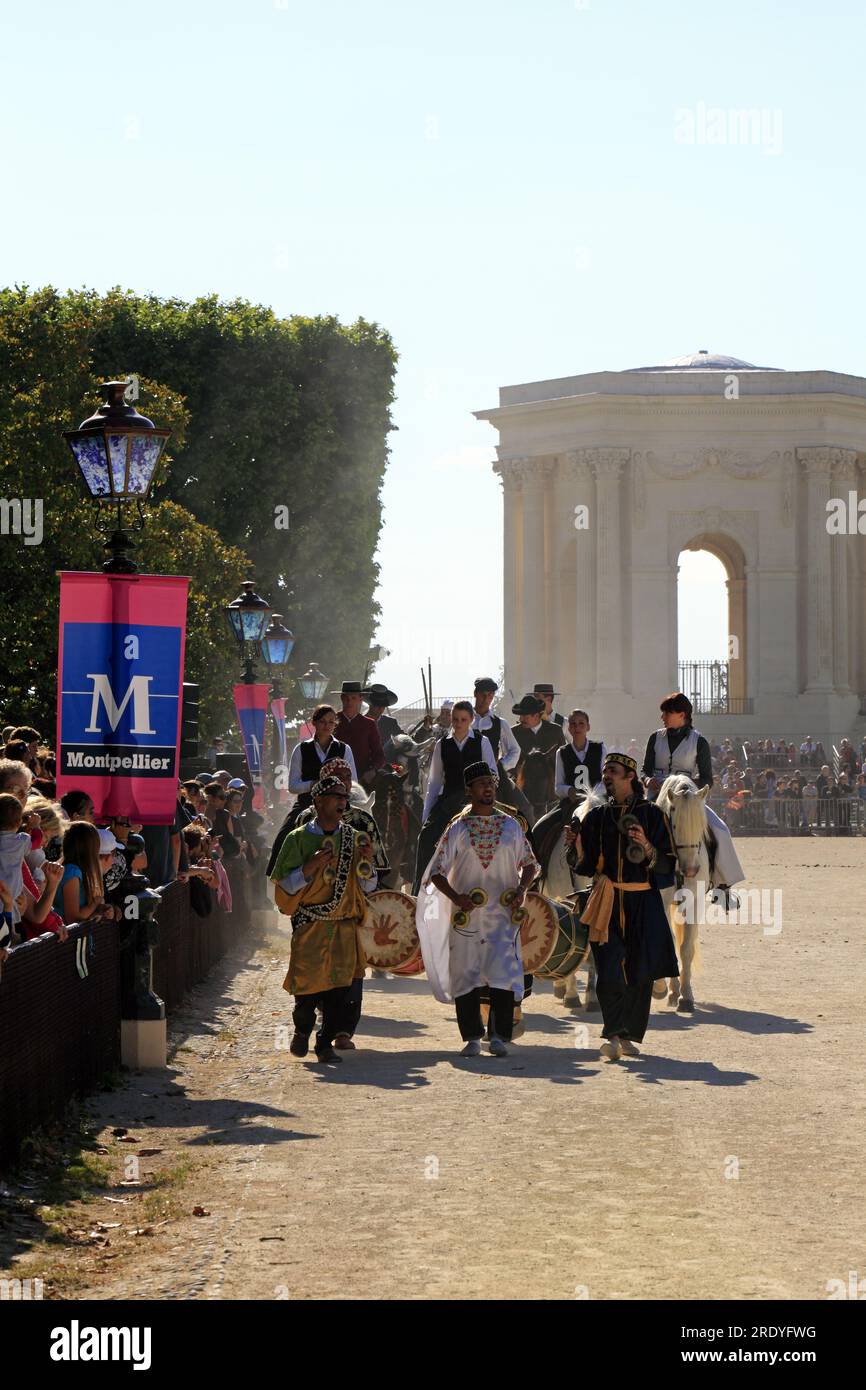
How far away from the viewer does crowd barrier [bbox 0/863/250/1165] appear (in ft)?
33.2

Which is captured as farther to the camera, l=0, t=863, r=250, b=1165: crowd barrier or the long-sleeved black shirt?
the long-sleeved black shirt

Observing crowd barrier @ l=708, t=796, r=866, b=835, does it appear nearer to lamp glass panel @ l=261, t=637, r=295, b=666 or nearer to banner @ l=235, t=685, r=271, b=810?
lamp glass panel @ l=261, t=637, r=295, b=666

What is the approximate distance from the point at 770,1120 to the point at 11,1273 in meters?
4.42

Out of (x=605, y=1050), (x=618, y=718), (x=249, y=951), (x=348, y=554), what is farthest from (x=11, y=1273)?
(x=618, y=718)

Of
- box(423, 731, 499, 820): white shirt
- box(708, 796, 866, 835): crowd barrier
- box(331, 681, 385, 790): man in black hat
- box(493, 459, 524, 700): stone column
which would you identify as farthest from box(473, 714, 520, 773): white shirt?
box(493, 459, 524, 700): stone column

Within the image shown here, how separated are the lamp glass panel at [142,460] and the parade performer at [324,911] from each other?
223 cm

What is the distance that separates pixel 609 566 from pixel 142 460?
159ft

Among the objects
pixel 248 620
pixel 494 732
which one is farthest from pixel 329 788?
pixel 248 620

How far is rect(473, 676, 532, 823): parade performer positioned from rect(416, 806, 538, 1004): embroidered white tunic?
2918 millimetres

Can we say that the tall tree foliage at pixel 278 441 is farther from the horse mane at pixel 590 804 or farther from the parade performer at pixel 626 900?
the parade performer at pixel 626 900

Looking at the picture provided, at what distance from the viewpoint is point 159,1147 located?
36.4ft

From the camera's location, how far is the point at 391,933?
1495 centimetres

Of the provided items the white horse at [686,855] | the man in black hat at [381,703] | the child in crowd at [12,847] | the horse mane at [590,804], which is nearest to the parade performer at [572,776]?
the white horse at [686,855]
